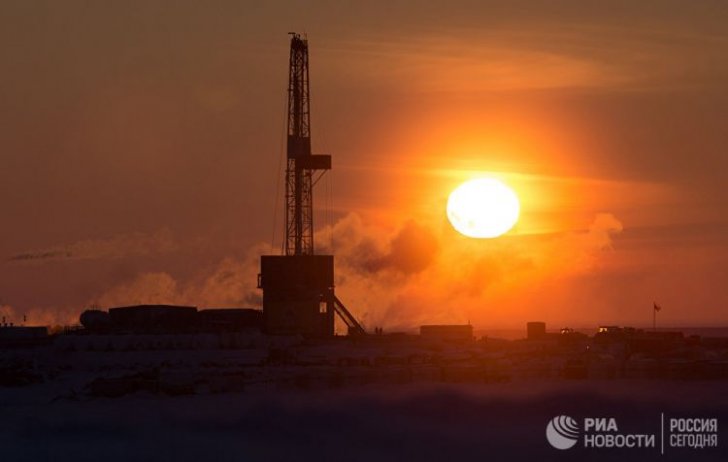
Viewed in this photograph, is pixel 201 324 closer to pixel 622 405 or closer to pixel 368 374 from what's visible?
pixel 368 374

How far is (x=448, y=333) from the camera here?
5192 inches

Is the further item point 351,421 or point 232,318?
point 232,318

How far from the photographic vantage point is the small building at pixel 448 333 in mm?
128000

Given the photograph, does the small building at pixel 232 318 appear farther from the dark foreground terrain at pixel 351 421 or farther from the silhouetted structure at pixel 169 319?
the dark foreground terrain at pixel 351 421

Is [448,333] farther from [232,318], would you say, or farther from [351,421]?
[351,421]
